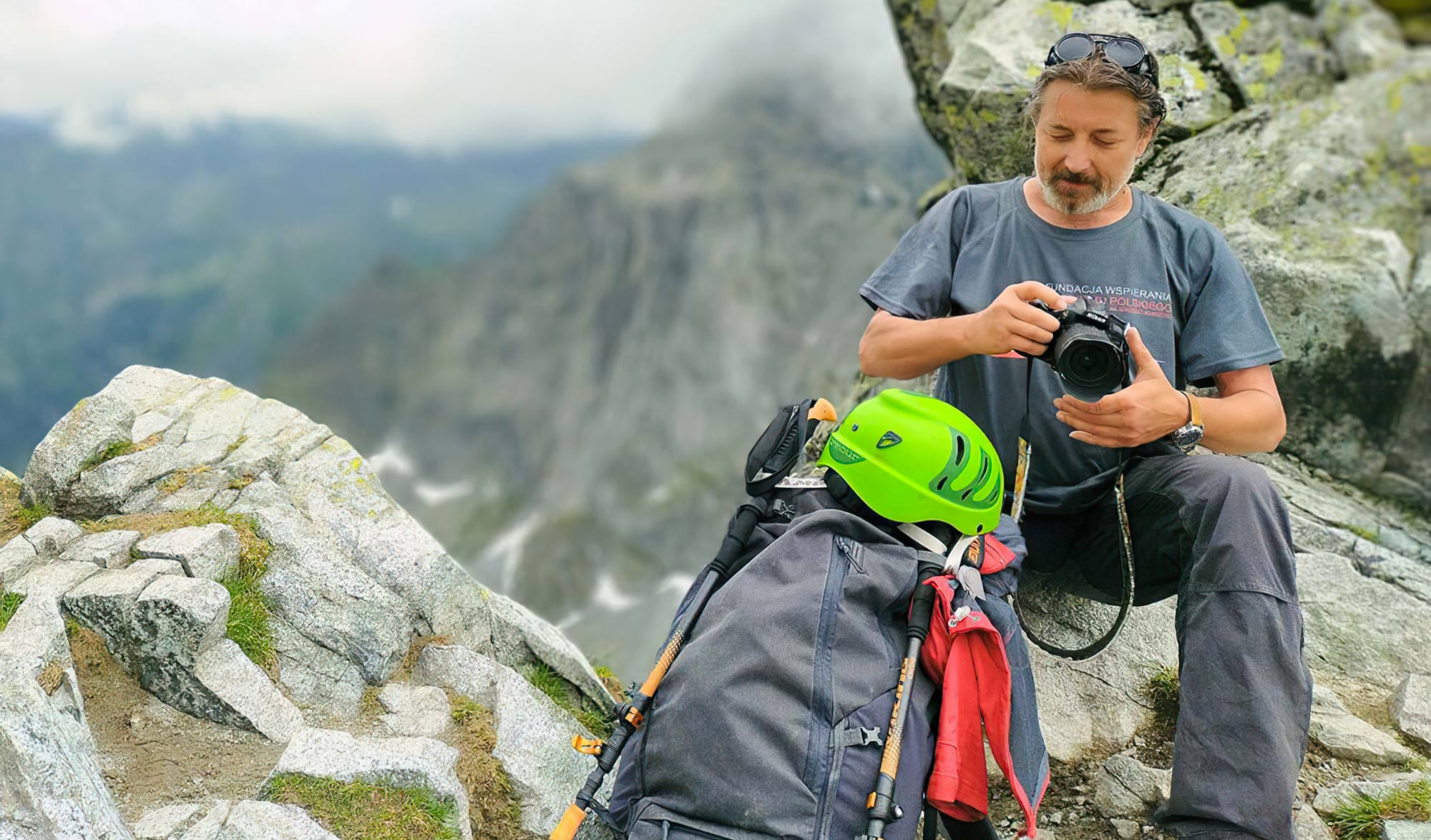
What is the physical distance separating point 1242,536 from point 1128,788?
1552 millimetres

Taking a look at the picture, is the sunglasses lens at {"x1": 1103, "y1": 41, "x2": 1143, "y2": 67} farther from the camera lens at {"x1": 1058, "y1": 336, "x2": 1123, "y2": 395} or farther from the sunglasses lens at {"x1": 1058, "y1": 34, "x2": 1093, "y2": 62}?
the camera lens at {"x1": 1058, "y1": 336, "x2": 1123, "y2": 395}

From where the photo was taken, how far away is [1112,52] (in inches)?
155

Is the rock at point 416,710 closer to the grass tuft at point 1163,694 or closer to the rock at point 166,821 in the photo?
the rock at point 166,821

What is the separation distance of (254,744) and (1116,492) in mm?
3998

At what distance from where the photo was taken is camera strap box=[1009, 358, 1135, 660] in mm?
3939

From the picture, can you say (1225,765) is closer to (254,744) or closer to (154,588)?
(254,744)

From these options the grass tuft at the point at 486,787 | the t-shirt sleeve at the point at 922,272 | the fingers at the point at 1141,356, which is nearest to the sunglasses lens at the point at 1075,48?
the t-shirt sleeve at the point at 922,272

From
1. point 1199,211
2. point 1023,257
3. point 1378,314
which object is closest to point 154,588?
point 1023,257

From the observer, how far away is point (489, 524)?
10894 cm

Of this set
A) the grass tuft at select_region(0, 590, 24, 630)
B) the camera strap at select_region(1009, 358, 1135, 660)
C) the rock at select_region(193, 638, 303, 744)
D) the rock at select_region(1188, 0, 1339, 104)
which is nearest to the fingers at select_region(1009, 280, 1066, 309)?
the camera strap at select_region(1009, 358, 1135, 660)

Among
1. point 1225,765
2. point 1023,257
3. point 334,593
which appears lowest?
point 1225,765

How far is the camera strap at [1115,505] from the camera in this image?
3939mm

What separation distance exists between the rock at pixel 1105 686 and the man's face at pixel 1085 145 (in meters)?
2.44

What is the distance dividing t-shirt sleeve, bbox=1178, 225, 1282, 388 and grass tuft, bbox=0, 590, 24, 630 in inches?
212
